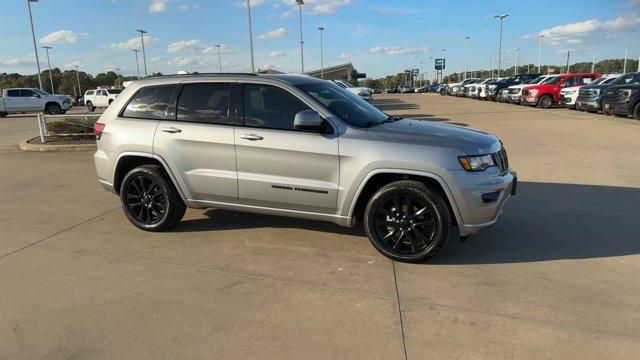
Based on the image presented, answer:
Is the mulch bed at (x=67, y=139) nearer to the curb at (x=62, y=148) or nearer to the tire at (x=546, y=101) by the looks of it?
the curb at (x=62, y=148)

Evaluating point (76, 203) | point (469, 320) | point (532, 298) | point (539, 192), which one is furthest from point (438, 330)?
point (76, 203)

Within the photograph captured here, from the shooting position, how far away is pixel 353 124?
454 centimetres

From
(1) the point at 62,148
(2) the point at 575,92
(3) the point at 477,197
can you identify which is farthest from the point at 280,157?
(2) the point at 575,92

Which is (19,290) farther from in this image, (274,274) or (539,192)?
(539,192)

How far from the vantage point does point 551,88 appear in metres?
24.0

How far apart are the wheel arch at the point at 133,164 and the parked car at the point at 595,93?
18.0m

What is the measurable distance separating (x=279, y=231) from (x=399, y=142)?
184 cm

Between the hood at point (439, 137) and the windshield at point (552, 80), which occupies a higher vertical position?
the windshield at point (552, 80)

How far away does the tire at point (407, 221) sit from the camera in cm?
420

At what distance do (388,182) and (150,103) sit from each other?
2791 mm

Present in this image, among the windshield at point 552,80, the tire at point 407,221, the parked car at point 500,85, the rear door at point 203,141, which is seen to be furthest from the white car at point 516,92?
the rear door at point 203,141

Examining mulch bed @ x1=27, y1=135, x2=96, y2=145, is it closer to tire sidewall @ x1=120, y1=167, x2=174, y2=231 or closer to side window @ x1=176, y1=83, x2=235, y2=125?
tire sidewall @ x1=120, y1=167, x2=174, y2=231

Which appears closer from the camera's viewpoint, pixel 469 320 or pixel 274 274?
pixel 469 320

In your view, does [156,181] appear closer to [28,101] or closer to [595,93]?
[595,93]
